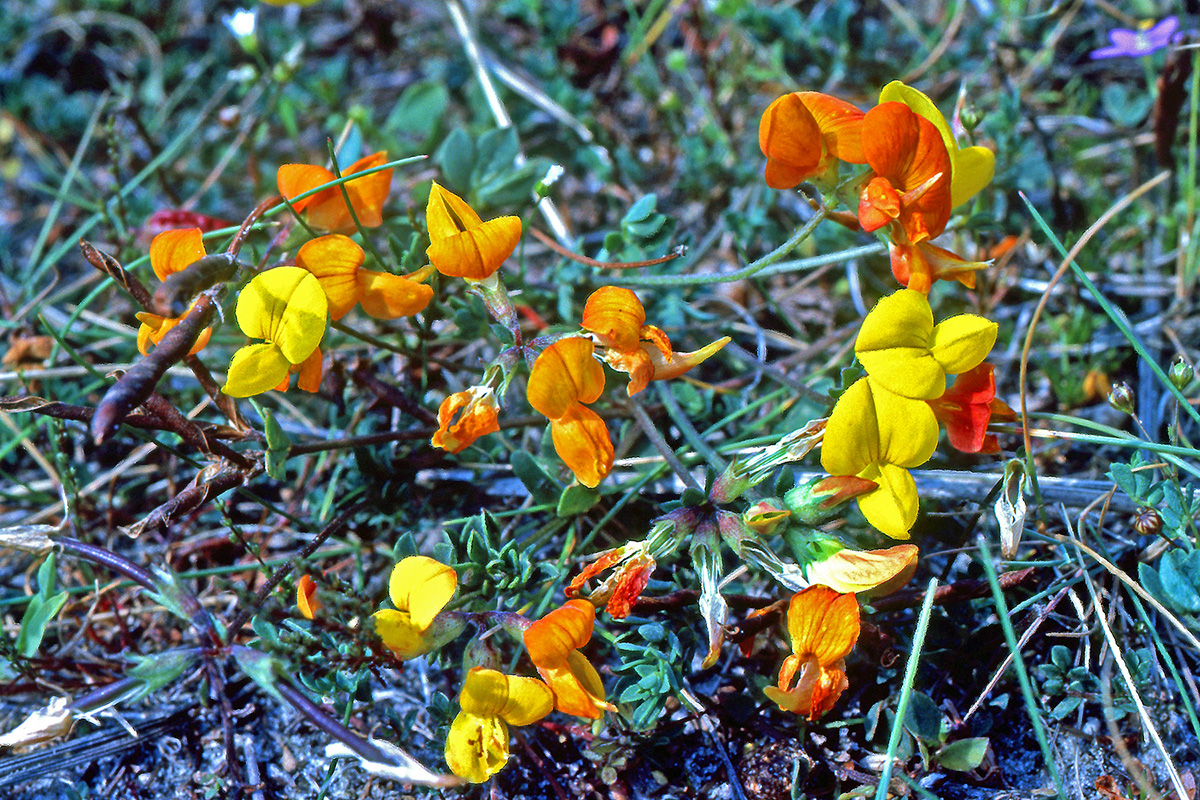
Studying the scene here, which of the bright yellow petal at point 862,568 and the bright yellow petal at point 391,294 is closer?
the bright yellow petal at point 862,568

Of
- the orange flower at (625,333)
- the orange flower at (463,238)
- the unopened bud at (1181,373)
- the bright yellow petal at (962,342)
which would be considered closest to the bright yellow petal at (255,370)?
the orange flower at (463,238)

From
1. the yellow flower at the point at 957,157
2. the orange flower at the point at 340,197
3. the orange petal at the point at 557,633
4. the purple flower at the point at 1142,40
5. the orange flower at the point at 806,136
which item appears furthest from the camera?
the purple flower at the point at 1142,40

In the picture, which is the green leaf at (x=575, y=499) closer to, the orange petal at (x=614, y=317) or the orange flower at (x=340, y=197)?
the orange petal at (x=614, y=317)

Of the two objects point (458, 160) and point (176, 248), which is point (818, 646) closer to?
point (176, 248)

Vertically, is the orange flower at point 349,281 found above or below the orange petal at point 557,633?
above

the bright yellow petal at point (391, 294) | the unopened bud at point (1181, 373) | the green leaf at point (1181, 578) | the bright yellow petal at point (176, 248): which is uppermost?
the bright yellow petal at point (176, 248)

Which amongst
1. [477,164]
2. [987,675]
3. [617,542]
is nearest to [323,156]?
[477,164]

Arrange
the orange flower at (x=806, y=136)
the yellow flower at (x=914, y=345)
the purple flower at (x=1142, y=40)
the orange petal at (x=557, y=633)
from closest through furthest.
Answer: the orange petal at (x=557, y=633)
the yellow flower at (x=914, y=345)
the orange flower at (x=806, y=136)
the purple flower at (x=1142, y=40)
